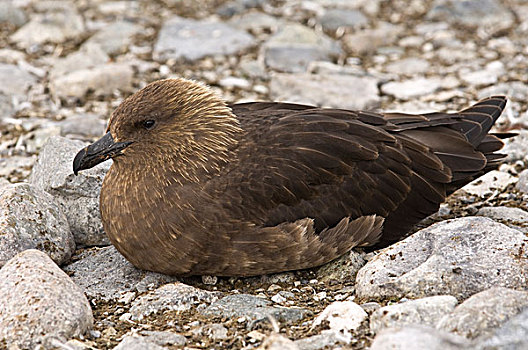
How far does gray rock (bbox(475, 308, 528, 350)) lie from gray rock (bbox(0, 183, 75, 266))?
287 centimetres

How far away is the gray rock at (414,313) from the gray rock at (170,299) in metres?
1.16

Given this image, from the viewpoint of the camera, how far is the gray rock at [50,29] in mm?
9555

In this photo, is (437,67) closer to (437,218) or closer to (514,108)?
(514,108)

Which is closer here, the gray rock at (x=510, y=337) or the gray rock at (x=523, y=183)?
the gray rock at (x=510, y=337)

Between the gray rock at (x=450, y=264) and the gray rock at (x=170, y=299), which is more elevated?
the gray rock at (x=450, y=264)

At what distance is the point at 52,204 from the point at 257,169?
1416 millimetres

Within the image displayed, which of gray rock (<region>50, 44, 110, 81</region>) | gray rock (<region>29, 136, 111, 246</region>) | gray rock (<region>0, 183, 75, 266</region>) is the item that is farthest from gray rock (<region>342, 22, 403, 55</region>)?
gray rock (<region>0, 183, 75, 266</region>)

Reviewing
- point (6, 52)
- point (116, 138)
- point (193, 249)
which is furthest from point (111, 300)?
point (6, 52)

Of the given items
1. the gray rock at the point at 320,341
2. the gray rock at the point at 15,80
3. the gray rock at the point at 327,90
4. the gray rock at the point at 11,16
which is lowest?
the gray rock at the point at 15,80

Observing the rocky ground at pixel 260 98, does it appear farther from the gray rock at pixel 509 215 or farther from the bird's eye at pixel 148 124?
the bird's eye at pixel 148 124

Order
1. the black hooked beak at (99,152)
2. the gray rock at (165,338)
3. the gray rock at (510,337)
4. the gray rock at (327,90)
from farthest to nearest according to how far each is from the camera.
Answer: the gray rock at (327,90) < the black hooked beak at (99,152) < the gray rock at (165,338) < the gray rock at (510,337)

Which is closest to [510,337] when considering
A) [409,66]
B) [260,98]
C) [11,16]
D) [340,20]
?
[260,98]

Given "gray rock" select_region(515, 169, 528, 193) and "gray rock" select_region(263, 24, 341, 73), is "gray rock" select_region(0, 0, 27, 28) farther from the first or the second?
"gray rock" select_region(515, 169, 528, 193)

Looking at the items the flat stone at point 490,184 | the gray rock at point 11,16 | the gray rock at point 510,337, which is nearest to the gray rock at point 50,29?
the gray rock at point 11,16
